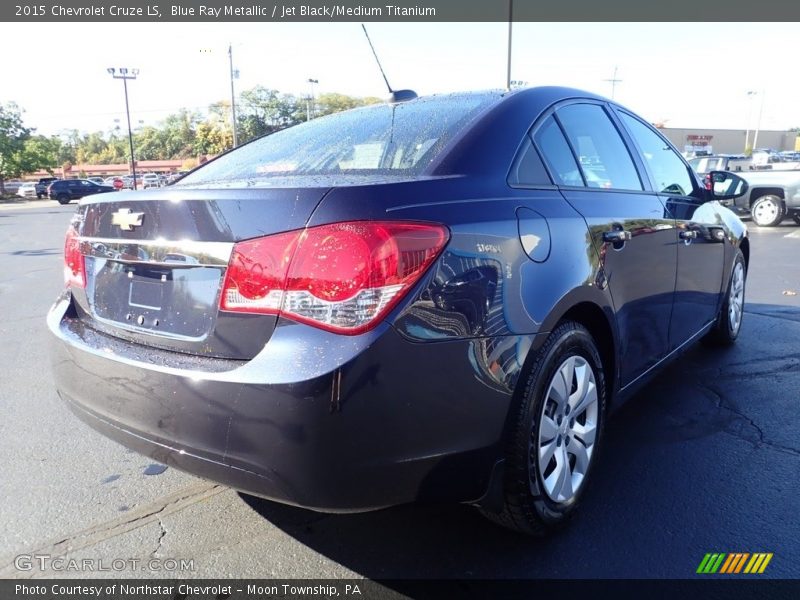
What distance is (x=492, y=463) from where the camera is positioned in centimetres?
190

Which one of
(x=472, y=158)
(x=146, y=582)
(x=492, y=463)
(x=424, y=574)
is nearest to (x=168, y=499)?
(x=146, y=582)

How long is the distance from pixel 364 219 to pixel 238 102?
8258cm

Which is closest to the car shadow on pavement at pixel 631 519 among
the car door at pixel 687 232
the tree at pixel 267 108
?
the car door at pixel 687 232

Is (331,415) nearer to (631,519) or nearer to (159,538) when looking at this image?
(159,538)

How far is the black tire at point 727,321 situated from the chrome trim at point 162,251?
3.77 meters

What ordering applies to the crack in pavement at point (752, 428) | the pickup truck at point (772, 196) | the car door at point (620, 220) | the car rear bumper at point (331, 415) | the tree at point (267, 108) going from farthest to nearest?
the tree at point (267, 108), the pickup truck at point (772, 196), the crack in pavement at point (752, 428), the car door at point (620, 220), the car rear bumper at point (331, 415)

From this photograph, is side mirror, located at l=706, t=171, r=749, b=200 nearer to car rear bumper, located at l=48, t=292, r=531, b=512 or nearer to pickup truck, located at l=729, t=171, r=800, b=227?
car rear bumper, located at l=48, t=292, r=531, b=512

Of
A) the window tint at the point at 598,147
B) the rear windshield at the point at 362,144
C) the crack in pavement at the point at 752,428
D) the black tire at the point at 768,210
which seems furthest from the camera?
the black tire at the point at 768,210

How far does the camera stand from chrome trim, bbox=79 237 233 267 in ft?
5.81

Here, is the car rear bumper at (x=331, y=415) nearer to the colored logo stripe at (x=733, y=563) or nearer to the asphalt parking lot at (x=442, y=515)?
the asphalt parking lot at (x=442, y=515)

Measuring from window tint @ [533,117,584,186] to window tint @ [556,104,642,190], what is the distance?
82mm

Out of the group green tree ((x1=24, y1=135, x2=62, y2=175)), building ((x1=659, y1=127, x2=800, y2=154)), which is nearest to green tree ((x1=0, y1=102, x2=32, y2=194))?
green tree ((x1=24, y1=135, x2=62, y2=175))

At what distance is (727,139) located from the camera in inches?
3083

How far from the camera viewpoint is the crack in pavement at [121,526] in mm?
2170
